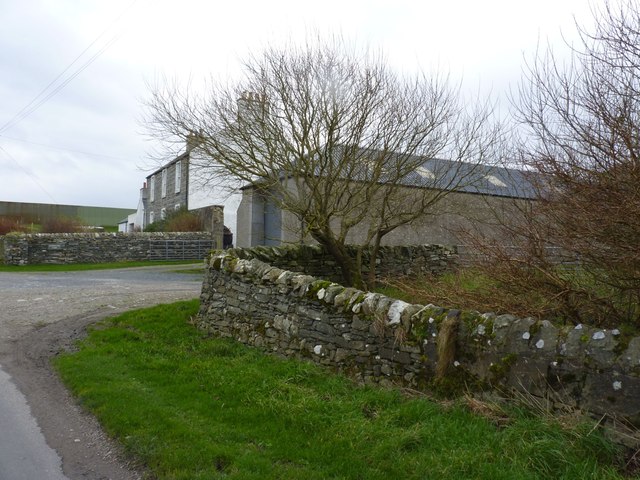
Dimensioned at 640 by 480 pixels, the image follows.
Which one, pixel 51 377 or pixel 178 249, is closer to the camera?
pixel 51 377

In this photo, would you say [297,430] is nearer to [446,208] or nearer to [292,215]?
[446,208]

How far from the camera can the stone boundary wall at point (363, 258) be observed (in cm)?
1170

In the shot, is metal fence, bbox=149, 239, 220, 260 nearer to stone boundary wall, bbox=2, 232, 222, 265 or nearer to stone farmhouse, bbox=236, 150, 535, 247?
stone boundary wall, bbox=2, 232, 222, 265

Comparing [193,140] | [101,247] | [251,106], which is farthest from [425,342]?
[101,247]

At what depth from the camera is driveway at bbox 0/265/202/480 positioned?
4.46 meters

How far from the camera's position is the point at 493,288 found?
6.45 m

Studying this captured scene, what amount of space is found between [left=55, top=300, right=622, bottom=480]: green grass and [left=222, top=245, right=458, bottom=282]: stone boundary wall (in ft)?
14.7

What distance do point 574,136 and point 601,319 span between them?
6.78ft

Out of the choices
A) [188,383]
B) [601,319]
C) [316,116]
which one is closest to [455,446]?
[601,319]

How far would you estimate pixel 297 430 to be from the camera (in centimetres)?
499

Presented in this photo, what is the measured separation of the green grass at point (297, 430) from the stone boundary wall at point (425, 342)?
0.99ft

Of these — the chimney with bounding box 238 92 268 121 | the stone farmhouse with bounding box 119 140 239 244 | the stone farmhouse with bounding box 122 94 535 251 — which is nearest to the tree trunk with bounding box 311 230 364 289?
the stone farmhouse with bounding box 122 94 535 251

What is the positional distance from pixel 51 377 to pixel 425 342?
16.5 feet

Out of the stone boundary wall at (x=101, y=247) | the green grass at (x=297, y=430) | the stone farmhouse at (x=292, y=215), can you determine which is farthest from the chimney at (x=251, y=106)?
the stone boundary wall at (x=101, y=247)
